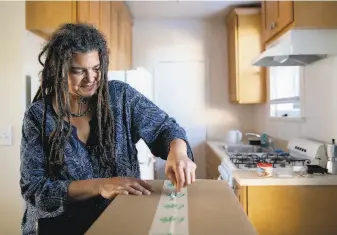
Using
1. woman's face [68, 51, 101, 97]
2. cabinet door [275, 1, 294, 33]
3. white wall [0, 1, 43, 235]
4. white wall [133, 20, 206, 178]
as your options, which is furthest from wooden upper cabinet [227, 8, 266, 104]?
woman's face [68, 51, 101, 97]

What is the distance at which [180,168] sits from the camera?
767mm

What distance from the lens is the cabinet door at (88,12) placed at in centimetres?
206

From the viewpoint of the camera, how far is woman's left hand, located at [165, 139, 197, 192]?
0.76m

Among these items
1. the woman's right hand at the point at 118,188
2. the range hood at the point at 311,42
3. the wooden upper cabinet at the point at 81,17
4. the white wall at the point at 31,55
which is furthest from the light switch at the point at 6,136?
the range hood at the point at 311,42

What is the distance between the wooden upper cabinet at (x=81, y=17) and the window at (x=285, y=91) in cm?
139

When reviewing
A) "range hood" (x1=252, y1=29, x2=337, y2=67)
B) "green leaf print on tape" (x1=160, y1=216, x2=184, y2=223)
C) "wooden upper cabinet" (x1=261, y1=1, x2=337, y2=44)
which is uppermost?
"wooden upper cabinet" (x1=261, y1=1, x2=337, y2=44)

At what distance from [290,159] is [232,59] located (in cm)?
159

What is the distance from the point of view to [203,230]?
0.56 metres

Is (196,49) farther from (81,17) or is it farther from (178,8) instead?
(81,17)

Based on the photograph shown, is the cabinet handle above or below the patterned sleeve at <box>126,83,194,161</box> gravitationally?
above

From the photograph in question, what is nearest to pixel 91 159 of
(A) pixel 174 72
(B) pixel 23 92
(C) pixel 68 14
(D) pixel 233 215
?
(D) pixel 233 215

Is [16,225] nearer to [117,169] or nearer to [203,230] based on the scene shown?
[117,169]

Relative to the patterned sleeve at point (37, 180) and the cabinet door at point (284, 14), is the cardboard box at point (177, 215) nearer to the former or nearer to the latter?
the patterned sleeve at point (37, 180)

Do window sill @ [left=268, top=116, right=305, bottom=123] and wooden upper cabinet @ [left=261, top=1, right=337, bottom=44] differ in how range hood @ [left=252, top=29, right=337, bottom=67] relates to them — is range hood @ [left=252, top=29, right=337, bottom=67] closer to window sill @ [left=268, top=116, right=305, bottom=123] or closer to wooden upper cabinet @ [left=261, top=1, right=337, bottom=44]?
wooden upper cabinet @ [left=261, top=1, right=337, bottom=44]
